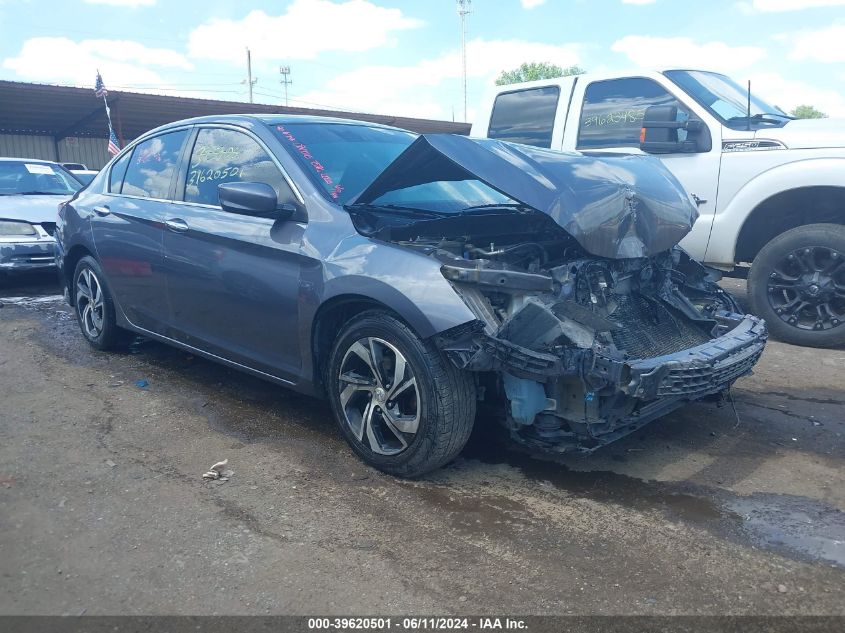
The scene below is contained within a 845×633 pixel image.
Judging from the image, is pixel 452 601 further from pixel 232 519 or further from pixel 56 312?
pixel 56 312

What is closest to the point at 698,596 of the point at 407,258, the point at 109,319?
the point at 407,258

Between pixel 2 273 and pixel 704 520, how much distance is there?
8106 millimetres

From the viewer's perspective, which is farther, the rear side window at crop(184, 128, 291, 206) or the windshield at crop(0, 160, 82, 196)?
the windshield at crop(0, 160, 82, 196)

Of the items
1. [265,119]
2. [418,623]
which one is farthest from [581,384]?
[265,119]

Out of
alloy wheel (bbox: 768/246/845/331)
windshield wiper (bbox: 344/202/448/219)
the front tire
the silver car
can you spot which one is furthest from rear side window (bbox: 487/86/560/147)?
the silver car

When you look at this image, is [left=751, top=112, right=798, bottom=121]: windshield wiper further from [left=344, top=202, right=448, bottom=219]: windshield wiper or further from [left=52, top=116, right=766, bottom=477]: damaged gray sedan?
[left=344, top=202, right=448, bottom=219]: windshield wiper

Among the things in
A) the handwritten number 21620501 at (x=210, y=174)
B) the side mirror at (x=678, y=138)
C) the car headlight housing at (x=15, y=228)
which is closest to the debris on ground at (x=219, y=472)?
the handwritten number 21620501 at (x=210, y=174)

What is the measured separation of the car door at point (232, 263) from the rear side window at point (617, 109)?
11.7 ft

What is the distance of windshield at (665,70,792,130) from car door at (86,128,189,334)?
4.17 meters

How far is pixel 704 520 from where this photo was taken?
3027 mm

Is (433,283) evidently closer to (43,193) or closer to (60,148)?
(43,193)

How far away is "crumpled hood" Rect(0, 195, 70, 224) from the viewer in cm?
851

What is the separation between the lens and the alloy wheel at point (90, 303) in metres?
5.48

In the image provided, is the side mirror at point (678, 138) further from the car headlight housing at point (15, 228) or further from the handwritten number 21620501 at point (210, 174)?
the car headlight housing at point (15, 228)
